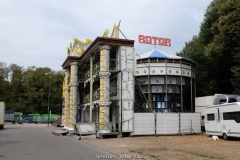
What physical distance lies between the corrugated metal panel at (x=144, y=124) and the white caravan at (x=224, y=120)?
15.3 ft

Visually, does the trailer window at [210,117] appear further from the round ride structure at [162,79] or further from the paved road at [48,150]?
the paved road at [48,150]

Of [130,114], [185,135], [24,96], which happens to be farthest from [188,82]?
[24,96]

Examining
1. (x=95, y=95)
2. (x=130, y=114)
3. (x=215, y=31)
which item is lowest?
(x=130, y=114)

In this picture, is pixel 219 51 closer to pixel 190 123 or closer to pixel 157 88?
pixel 190 123

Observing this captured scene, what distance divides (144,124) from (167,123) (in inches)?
88.1

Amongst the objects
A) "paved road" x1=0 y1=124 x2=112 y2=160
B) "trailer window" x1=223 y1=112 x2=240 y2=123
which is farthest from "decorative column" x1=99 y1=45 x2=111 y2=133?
"trailer window" x1=223 y1=112 x2=240 y2=123

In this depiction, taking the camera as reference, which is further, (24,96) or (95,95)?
(24,96)

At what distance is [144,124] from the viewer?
25000 mm

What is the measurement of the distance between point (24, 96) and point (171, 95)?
53.1 meters

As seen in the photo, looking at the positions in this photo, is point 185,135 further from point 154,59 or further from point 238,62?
point 154,59

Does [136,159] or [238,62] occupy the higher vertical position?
[238,62]

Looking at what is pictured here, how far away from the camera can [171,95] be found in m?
35.7

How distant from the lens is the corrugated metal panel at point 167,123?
25438mm

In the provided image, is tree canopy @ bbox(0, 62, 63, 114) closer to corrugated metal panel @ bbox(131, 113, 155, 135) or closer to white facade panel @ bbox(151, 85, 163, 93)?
white facade panel @ bbox(151, 85, 163, 93)
